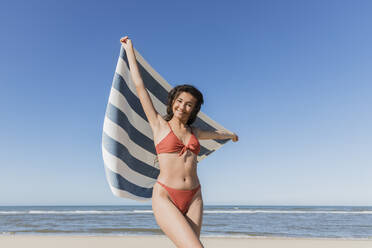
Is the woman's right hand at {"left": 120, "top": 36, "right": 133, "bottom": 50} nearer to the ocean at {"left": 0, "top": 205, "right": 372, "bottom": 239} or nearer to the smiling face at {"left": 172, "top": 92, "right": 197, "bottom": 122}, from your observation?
the smiling face at {"left": 172, "top": 92, "right": 197, "bottom": 122}

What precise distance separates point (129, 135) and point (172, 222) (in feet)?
4.20

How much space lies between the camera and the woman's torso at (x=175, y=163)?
1.88m

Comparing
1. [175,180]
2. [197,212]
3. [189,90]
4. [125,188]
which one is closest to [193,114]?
[189,90]

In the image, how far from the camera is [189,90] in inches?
80.8

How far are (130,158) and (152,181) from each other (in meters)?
0.38

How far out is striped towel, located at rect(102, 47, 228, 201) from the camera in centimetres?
264

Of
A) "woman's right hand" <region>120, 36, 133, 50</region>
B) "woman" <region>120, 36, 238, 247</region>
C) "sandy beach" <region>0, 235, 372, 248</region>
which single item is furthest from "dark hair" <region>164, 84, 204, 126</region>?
"sandy beach" <region>0, 235, 372, 248</region>

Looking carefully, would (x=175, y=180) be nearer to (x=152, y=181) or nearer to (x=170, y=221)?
(x=170, y=221)

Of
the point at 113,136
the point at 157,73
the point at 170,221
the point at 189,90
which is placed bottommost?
the point at 170,221

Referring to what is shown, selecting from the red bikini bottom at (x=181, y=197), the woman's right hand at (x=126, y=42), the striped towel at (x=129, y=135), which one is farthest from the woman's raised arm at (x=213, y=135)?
the woman's right hand at (x=126, y=42)

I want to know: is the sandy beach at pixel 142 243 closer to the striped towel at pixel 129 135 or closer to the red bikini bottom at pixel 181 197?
the striped towel at pixel 129 135

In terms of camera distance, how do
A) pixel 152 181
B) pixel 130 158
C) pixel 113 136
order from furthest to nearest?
pixel 152 181
pixel 130 158
pixel 113 136

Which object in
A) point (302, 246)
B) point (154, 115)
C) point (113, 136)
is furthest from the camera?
point (302, 246)

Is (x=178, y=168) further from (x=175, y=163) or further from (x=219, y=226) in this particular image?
(x=219, y=226)
